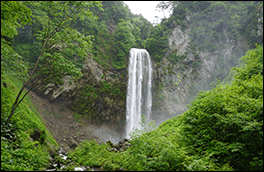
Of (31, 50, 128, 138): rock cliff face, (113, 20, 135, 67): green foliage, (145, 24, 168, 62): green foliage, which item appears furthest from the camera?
(145, 24, 168, 62): green foliage

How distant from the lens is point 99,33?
1177 inches

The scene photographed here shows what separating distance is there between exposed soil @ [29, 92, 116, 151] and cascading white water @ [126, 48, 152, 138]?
20.9ft

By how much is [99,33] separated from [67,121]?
18.7 m

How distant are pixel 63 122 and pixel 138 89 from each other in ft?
44.6

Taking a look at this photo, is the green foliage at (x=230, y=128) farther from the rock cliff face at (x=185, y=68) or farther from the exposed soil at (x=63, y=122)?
the rock cliff face at (x=185, y=68)

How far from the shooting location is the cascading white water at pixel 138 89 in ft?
84.2

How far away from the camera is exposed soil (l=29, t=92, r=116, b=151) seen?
16969 millimetres

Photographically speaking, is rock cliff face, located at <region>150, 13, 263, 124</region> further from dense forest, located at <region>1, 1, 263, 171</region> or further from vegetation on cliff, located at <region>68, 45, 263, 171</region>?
vegetation on cliff, located at <region>68, 45, 263, 171</region>

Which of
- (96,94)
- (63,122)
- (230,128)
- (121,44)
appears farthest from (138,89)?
(230,128)

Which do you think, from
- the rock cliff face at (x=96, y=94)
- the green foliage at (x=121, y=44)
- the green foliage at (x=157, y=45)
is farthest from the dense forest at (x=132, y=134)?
the green foliage at (x=157, y=45)

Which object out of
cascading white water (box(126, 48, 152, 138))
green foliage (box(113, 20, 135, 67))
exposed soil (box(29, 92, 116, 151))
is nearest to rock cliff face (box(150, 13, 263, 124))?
cascading white water (box(126, 48, 152, 138))

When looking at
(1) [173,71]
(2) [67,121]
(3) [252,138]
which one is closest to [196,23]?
(1) [173,71]

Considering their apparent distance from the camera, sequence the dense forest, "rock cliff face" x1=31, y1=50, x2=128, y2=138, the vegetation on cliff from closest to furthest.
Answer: the vegetation on cliff, the dense forest, "rock cliff face" x1=31, y1=50, x2=128, y2=138

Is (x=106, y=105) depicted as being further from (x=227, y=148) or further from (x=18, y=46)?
(x=227, y=148)
